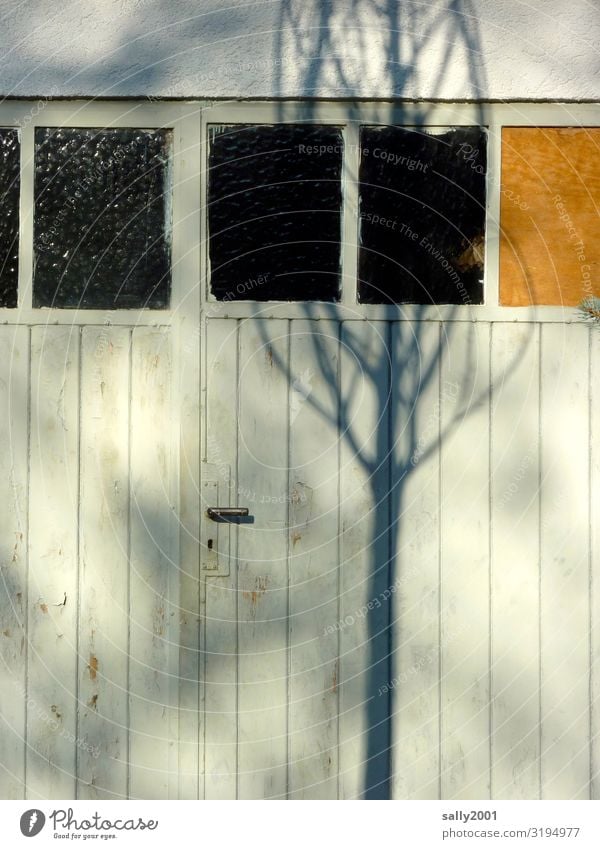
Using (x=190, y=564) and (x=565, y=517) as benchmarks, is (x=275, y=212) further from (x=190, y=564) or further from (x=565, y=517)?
(x=565, y=517)

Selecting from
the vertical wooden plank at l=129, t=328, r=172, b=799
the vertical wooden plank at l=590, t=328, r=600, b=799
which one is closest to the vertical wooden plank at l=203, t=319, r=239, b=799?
the vertical wooden plank at l=129, t=328, r=172, b=799

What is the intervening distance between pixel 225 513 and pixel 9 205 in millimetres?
1227

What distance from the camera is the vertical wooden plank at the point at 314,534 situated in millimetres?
2820

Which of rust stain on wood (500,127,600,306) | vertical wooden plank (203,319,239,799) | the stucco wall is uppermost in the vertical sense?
the stucco wall

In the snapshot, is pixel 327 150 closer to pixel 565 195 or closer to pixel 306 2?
pixel 306 2

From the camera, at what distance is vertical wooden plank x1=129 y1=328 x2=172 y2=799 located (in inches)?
111

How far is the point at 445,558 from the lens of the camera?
2826mm

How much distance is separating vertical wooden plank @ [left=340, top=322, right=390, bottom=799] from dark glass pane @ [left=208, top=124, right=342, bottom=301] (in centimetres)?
24

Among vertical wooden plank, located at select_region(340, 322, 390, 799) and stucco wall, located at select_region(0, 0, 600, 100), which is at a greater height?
stucco wall, located at select_region(0, 0, 600, 100)

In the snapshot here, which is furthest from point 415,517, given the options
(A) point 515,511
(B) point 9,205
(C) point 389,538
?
(B) point 9,205

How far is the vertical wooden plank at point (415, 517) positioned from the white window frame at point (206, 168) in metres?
0.15

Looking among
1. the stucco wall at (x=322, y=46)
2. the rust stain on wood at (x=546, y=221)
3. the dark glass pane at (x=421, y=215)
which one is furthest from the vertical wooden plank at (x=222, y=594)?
the rust stain on wood at (x=546, y=221)

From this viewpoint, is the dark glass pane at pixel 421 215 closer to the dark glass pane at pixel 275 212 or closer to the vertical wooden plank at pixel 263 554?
the dark glass pane at pixel 275 212

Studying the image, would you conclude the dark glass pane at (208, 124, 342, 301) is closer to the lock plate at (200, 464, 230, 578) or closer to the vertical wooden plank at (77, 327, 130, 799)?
the vertical wooden plank at (77, 327, 130, 799)
